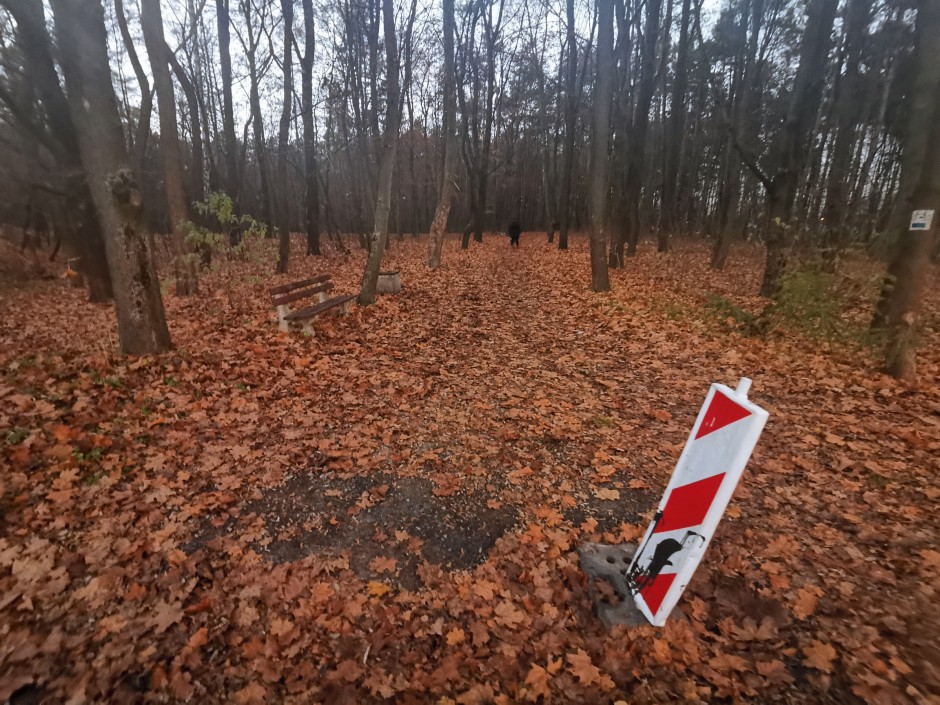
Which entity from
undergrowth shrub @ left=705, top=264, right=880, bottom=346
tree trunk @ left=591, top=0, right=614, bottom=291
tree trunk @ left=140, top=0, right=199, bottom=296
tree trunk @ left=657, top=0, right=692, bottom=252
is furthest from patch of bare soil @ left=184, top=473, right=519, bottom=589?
tree trunk @ left=657, top=0, right=692, bottom=252

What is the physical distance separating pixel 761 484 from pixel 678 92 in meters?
16.0

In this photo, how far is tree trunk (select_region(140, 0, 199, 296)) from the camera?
8555 millimetres

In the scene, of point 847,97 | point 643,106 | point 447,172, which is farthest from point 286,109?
point 847,97

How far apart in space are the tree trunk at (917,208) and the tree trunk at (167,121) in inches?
461

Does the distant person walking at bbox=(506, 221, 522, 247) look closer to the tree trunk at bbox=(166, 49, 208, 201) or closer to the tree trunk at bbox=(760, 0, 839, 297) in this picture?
the tree trunk at bbox=(166, 49, 208, 201)

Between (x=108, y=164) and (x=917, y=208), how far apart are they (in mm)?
9971

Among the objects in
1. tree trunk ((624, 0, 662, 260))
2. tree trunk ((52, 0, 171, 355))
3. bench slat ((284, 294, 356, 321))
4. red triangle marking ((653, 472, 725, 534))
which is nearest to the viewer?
red triangle marking ((653, 472, 725, 534))

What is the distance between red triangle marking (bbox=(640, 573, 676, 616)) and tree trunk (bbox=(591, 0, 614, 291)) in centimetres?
973

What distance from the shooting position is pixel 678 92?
15219 mm

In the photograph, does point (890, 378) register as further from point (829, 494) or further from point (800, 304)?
point (829, 494)

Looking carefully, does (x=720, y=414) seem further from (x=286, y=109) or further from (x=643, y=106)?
(x=286, y=109)

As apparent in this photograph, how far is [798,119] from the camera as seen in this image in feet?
30.3

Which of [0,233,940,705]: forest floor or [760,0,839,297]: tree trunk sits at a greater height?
[760,0,839,297]: tree trunk

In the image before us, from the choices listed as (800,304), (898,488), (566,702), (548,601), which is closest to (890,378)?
(800,304)
